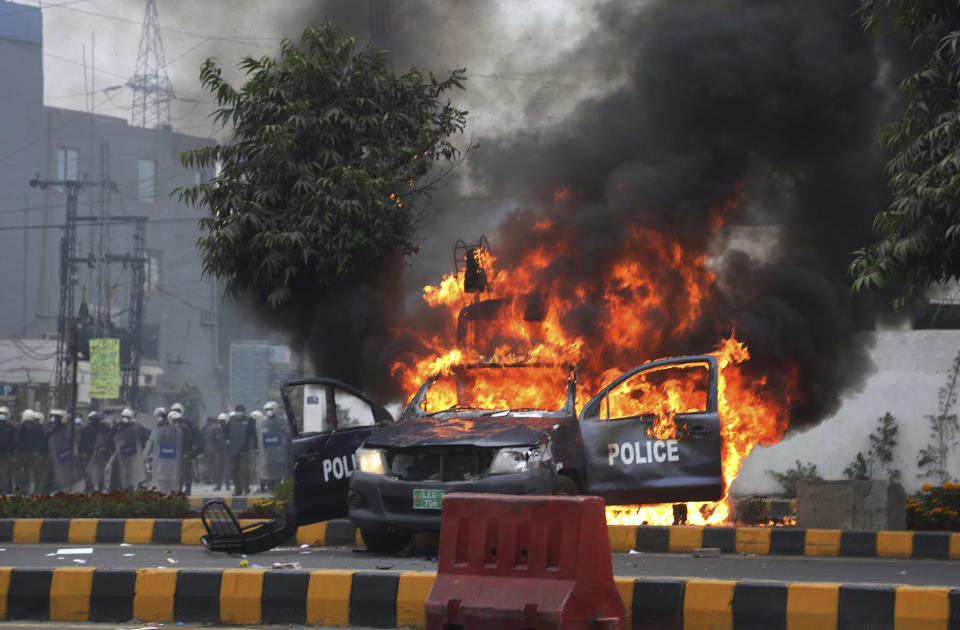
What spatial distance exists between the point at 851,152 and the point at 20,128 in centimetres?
3423

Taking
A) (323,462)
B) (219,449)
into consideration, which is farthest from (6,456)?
(323,462)

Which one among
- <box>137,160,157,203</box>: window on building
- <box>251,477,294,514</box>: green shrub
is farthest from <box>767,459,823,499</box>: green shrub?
<box>137,160,157,203</box>: window on building

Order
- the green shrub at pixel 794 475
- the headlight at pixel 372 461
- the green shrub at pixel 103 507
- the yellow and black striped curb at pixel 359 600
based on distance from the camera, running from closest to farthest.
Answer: the yellow and black striped curb at pixel 359 600 < the headlight at pixel 372 461 < the green shrub at pixel 103 507 < the green shrub at pixel 794 475

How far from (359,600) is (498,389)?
3.80 meters

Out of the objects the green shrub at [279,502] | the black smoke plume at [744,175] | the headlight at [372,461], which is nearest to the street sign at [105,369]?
the black smoke plume at [744,175]

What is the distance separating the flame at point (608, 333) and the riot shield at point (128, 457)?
1002 centimetres

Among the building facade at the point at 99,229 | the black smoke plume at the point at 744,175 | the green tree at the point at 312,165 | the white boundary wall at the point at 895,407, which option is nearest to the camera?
the black smoke plume at the point at 744,175

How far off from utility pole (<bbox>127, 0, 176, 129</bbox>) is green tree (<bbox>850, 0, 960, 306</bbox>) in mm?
37991

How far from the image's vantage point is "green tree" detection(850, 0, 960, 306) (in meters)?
8.65

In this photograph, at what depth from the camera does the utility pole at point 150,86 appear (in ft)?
148

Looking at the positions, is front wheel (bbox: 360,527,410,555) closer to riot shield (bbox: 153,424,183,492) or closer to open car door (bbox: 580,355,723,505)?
open car door (bbox: 580,355,723,505)

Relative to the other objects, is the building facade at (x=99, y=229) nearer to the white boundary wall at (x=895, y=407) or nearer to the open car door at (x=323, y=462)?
the white boundary wall at (x=895, y=407)

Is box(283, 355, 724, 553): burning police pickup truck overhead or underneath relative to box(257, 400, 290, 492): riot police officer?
overhead

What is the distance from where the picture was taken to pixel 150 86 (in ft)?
151
